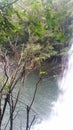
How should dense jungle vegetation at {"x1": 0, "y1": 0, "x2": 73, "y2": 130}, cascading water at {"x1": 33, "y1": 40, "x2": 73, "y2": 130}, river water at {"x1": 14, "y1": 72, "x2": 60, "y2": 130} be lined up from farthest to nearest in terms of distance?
river water at {"x1": 14, "y1": 72, "x2": 60, "y2": 130} < cascading water at {"x1": 33, "y1": 40, "x2": 73, "y2": 130} < dense jungle vegetation at {"x1": 0, "y1": 0, "x2": 73, "y2": 130}

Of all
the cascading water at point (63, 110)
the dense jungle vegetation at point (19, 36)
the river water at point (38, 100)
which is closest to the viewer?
the dense jungle vegetation at point (19, 36)

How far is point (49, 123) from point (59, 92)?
225 inches

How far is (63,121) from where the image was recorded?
12.9m

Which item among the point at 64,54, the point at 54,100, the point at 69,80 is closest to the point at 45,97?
the point at 54,100

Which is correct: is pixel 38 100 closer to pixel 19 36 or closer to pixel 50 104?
pixel 50 104

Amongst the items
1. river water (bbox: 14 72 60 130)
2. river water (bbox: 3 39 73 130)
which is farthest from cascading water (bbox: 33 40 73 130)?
river water (bbox: 14 72 60 130)

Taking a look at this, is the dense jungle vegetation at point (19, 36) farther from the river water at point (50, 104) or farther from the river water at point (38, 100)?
the river water at point (38, 100)

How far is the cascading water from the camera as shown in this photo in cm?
1212

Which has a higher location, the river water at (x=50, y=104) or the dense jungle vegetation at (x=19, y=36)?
the dense jungle vegetation at (x=19, y=36)

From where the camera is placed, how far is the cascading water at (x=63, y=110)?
12.1 meters

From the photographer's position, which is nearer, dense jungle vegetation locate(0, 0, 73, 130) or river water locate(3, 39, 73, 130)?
dense jungle vegetation locate(0, 0, 73, 130)

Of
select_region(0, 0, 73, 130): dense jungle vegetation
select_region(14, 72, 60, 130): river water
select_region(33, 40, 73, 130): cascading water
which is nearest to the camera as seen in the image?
select_region(0, 0, 73, 130): dense jungle vegetation

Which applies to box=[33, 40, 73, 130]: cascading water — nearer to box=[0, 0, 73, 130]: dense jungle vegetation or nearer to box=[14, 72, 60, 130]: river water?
box=[14, 72, 60, 130]: river water

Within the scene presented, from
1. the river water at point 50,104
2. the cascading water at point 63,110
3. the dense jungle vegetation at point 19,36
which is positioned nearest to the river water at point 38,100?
the river water at point 50,104
